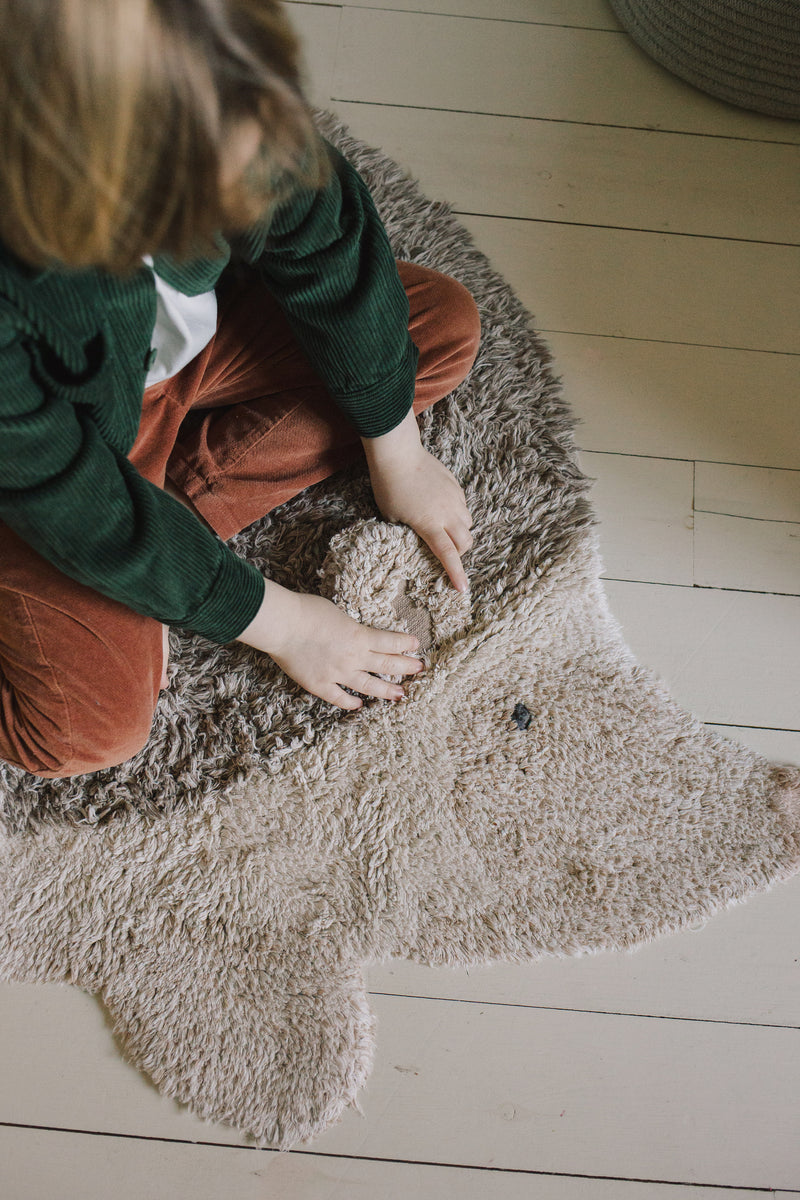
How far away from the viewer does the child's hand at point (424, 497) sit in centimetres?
70

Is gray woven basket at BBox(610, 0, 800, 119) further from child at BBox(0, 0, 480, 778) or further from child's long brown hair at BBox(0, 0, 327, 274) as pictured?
child's long brown hair at BBox(0, 0, 327, 274)

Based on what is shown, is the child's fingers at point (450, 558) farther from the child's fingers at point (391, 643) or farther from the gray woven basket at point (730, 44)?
the gray woven basket at point (730, 44)

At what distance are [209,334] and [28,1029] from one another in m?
0.59

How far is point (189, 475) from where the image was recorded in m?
0.69

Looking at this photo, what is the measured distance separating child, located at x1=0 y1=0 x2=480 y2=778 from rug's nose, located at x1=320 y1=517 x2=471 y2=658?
2 centimetres

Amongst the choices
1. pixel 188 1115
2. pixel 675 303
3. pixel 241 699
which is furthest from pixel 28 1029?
pixel 675 303

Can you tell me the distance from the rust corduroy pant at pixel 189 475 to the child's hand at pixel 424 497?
0.16 ft

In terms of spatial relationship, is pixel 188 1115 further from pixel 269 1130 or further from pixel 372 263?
pixel 372 263

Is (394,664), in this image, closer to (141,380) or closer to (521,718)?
(521,718)

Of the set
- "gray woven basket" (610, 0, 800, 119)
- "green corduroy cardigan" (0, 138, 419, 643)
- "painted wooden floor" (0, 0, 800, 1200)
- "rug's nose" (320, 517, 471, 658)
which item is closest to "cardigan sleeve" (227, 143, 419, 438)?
"green corduroy cardigan" (0, 138, 419, 643)

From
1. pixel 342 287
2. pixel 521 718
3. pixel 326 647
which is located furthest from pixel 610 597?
pixel 342 287

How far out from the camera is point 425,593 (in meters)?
0.75

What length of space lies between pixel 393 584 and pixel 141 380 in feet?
0.96

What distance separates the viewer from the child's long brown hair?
1.02 ft
